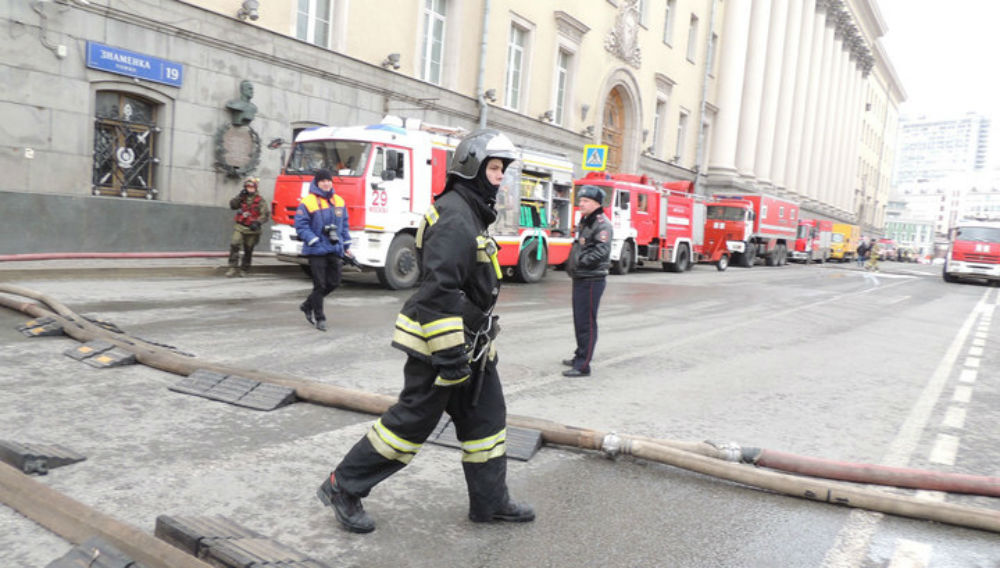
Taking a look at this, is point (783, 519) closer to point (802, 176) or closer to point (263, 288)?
point (263, 288)

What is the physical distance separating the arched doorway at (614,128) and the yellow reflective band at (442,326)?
30175 mm

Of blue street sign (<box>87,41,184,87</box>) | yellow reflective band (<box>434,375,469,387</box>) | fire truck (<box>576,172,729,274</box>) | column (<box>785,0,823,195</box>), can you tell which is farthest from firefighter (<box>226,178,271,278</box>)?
column (<box>785,0,823,195</box>)

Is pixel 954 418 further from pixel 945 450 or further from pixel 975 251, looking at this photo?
pixel 975 251

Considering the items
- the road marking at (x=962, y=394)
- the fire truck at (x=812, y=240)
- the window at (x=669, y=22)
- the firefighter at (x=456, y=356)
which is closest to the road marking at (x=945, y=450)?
the road marking at (x=962, y=394)

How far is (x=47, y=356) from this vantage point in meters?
6.43

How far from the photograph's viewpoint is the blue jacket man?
8570 mm

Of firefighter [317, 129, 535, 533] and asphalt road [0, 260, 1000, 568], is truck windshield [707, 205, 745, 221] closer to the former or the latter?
asphalt road [0, 260, 1000, 568]

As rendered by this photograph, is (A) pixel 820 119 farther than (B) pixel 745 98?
Yes

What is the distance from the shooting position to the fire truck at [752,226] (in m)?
31.5

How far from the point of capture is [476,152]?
3416 mm

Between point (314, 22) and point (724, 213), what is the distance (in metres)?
19.5

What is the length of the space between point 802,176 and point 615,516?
58.2 metres

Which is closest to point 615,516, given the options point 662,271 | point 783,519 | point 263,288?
point 783,519

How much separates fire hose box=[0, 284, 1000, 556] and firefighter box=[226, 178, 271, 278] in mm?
8898
